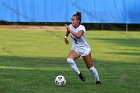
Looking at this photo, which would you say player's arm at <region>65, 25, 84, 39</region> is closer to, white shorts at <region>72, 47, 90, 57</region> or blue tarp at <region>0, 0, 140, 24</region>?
white shorts at <region>72, 47, 90, 57</region>

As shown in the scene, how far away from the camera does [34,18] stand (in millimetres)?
46875

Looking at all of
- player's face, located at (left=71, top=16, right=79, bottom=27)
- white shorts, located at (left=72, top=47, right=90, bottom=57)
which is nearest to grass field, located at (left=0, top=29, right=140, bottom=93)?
white shorts, located at (left=72, top=47, right=90, bottom=57)

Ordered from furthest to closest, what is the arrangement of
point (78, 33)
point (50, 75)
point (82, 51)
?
1. point (50, 75)
2. point (82, 51)
3. point (78, 33)

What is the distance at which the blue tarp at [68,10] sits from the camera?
45.8 metres

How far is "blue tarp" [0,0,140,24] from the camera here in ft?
150

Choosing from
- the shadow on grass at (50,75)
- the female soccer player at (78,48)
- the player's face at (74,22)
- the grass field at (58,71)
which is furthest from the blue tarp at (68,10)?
the player's face at (74,22)

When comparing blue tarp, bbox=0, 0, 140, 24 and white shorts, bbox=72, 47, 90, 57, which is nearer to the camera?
white shorts, bbox=72, 47, 90, 57

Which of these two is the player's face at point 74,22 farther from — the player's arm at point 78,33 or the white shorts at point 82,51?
the white shorts at point 82,51

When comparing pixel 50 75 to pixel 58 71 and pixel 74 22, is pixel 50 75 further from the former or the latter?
pixel 74 22

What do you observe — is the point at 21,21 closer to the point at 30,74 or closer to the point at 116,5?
the point at 116,5

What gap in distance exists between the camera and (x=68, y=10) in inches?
1837

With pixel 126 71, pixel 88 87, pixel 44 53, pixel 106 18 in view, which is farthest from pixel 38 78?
pixel 106 18

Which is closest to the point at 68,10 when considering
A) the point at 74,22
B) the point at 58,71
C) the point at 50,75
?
the point at 58,71

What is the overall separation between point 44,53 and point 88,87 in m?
11.3
